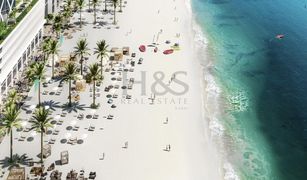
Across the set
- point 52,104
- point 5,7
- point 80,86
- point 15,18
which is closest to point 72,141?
point 52,104

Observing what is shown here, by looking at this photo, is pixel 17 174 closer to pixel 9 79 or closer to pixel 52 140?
pixel 52 140

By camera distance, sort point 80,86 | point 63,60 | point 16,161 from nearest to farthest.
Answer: point 16,161, point 80,86, point 63,60

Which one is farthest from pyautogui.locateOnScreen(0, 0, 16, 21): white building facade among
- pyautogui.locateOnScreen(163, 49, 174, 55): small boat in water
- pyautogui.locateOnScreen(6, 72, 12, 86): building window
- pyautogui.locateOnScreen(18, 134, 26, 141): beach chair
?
pyautogui.locateOnScreen(163, 49, 174, 55): small boat in water

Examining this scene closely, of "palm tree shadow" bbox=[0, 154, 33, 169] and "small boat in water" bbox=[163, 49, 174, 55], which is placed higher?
"small boat in water" bbox=[163, 49, 174, 55]

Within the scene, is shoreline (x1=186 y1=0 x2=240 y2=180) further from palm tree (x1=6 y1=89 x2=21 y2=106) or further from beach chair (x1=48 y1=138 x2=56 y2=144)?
palm tree (x1=6 y1=89 x2=21 y2=106)

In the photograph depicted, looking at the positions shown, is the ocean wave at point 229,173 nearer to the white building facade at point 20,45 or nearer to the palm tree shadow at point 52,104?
the palm tree shadow at point 52,104
